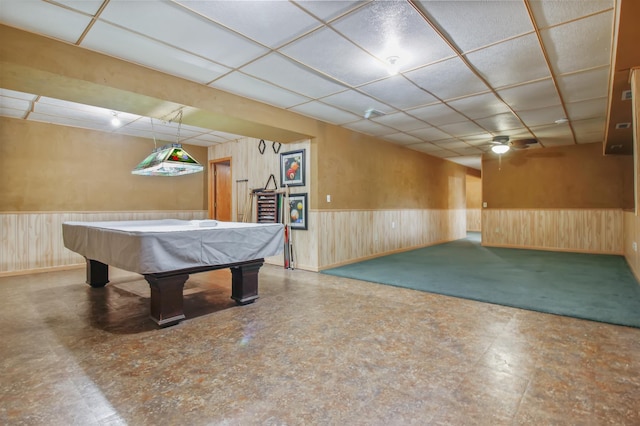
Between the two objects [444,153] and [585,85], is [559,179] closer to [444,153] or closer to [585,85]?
[444,153]

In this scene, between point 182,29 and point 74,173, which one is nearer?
point 182,29

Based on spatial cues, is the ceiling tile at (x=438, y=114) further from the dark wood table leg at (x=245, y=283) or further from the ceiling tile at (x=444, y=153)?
the dark wood table leg at (x=245, y=283)

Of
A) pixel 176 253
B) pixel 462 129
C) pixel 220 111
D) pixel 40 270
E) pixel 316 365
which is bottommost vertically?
pixel 316 365

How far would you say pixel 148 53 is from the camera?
10.2 ft

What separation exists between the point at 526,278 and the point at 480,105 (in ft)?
8.92

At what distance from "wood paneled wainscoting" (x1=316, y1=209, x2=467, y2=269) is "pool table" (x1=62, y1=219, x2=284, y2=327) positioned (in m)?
1.95

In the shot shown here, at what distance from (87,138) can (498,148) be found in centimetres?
860

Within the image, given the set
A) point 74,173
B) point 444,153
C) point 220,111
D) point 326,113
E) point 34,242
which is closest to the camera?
point 220,111

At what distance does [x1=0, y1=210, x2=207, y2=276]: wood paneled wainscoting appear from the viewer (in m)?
5.34

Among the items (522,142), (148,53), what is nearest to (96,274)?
(148,53)

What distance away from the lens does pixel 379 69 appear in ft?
11.4

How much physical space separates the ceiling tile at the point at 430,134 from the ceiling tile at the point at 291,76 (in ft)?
9.15

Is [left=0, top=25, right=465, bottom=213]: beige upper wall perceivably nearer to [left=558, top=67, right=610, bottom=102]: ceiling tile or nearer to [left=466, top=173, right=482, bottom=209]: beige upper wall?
[left=558, top=67, right=610, bottom=102]: ceiling tile

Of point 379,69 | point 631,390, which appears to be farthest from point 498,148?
point 631,390
